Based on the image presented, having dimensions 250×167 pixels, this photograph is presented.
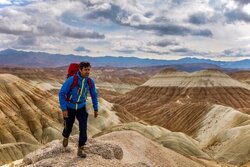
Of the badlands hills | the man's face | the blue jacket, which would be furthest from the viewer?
the badlands hills

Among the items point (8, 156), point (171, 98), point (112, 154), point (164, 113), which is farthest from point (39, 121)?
point (171, 98)

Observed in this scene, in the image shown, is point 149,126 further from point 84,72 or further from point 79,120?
point 84,72

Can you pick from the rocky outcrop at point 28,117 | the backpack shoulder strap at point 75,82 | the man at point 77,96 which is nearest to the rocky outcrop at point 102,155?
the man at point 77,96

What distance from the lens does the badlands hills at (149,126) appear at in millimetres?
13577

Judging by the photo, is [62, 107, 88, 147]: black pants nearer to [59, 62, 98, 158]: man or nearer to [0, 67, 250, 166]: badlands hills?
[59, 62, 98, 158]: man

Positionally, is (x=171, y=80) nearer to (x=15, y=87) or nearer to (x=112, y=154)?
(x=15, y=87)

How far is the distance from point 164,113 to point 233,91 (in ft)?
155

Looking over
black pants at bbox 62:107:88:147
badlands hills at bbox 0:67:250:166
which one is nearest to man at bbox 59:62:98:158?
black pants at bbox 62:107:88:147

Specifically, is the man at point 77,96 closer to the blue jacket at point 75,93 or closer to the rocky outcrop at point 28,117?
the blue jacket at point 75,93

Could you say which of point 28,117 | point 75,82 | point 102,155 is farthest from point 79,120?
point 28,117

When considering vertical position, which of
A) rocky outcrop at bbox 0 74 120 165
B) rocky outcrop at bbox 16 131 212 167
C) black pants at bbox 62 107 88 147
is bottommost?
rocky outcrop at bbox 0 74 120 165

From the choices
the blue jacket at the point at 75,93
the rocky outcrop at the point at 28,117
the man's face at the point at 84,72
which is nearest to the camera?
the blue jacket at the point at 75,93

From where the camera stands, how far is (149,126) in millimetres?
60969

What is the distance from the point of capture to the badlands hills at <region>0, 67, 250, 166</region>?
13.6 metres
